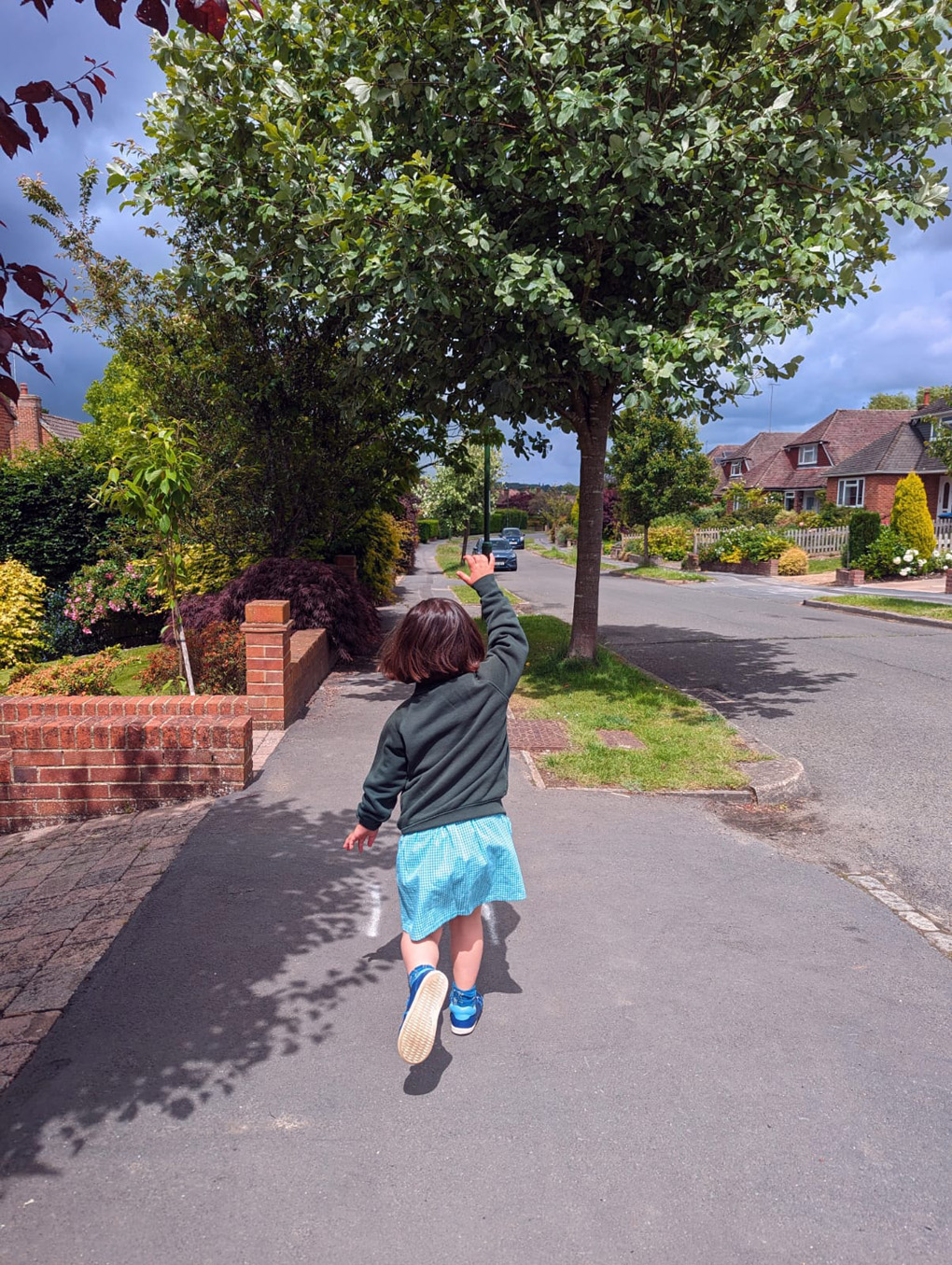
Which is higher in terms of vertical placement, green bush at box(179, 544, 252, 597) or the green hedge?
the green hedge

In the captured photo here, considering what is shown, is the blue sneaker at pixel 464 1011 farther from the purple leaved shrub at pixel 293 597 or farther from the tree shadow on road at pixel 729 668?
the purple leaved shrub at pixel 293 597

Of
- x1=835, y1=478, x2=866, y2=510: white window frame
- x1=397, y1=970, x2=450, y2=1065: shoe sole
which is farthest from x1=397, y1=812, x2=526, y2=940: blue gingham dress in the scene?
x1=835, y1=478, x2=866, y2=510: white window frame

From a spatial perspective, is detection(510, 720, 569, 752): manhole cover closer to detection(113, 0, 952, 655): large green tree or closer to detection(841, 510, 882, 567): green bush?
detection(113, 0, 952, 655): large green tree

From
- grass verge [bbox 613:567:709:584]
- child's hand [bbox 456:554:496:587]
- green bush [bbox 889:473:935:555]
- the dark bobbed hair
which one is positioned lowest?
grass verge [bbox 613:567:709:584]

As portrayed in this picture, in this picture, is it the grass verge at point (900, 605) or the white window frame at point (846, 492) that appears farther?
the white window frame at point (846, 492)

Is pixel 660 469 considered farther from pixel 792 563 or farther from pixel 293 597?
pixel 293 597

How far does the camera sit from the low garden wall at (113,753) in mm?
5621

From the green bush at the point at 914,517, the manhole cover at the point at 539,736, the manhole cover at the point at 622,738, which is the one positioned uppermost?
the green bush at the point at 914,517

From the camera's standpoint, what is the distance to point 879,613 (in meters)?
17.6

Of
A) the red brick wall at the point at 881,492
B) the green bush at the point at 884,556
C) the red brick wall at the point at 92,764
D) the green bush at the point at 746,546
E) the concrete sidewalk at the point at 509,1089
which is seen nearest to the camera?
the concrete sidewalk at the point at 509,1089

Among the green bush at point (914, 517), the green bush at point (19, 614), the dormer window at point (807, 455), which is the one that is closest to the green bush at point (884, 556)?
the green bush at point (914, 517)

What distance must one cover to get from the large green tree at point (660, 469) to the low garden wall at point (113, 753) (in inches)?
1242

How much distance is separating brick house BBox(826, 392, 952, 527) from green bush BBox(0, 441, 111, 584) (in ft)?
110

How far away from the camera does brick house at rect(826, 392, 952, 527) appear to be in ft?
124
